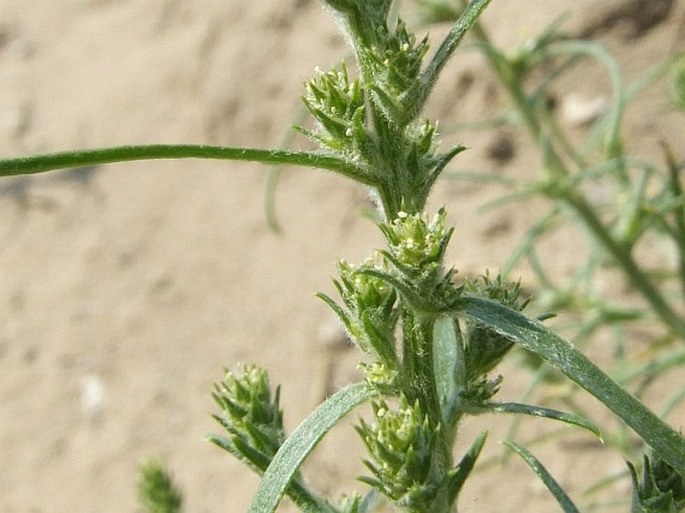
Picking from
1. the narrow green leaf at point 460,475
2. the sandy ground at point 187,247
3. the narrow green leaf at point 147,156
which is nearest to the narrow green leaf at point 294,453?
the narrow green leaf at point 460,475

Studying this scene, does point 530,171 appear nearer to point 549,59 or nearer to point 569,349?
point 549,59

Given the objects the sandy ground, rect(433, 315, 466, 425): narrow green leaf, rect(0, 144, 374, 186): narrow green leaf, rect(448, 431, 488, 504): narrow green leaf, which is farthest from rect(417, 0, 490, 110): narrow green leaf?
the sandy ground

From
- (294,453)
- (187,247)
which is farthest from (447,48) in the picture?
(187,247)

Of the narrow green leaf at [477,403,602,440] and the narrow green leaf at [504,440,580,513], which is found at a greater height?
the narrow green leaf at [477,403,602,440]

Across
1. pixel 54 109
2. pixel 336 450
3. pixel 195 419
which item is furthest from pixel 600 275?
pixel 54 109

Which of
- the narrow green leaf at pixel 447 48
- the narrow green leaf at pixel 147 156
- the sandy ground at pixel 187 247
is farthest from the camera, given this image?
the sandy ground at pixel 187 247

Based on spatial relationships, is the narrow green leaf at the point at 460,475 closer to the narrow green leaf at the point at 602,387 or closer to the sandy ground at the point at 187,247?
the narrow green leaf at the point at 602,387

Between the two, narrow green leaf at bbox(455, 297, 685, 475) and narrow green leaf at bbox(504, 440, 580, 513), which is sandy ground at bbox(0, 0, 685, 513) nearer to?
narrow green leaf at bbox(504, 440, 580, 513)
